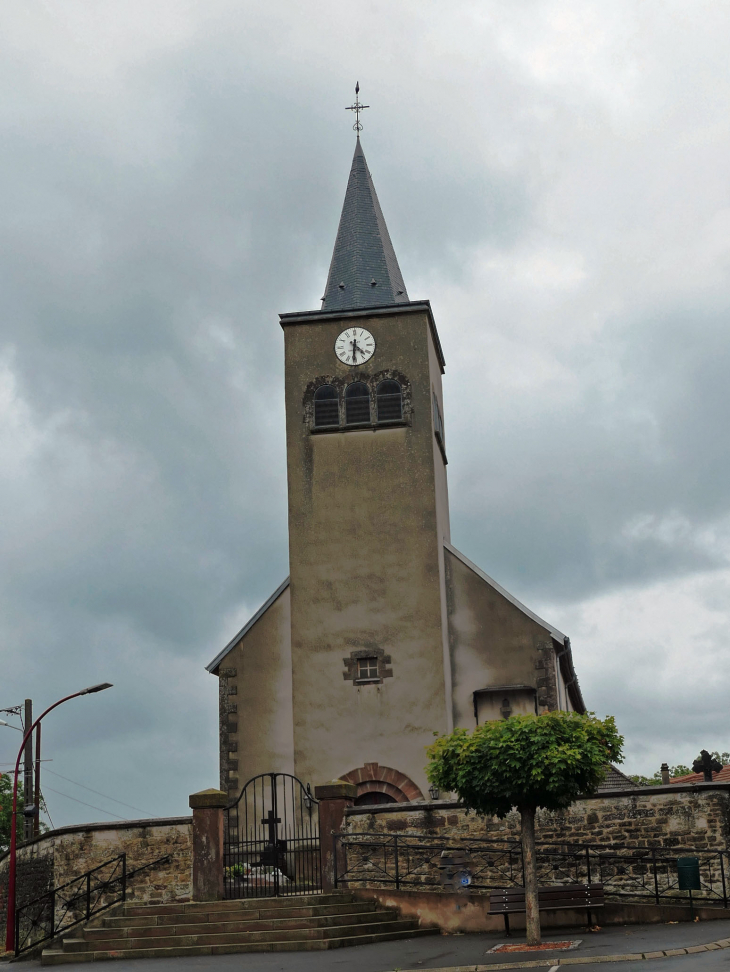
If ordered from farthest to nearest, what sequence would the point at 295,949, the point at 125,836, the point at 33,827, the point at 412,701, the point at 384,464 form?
1. the point at 33,827
2. the point at 384,464
3. the point at 412,701
4. the point at 125,836
5. the point at 295,949

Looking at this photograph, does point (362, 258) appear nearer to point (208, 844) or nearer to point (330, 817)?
point (330, 817)

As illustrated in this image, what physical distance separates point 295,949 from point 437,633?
33.7ft

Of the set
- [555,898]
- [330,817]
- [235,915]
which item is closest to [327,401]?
[330,817]

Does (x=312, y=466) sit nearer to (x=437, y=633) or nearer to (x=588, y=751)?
(x=437, y=633)

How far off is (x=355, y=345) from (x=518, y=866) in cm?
1357

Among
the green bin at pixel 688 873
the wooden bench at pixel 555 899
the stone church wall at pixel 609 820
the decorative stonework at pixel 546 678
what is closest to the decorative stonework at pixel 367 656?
the decorative stonework at pixel 546 678

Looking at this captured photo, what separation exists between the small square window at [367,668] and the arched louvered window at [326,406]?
5.49 metres

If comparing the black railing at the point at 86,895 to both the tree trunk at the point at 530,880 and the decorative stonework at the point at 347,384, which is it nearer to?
the tree trunk at the point at 530,880

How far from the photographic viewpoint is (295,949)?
15.3 m

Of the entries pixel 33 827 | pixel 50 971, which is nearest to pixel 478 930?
pixel 50 971

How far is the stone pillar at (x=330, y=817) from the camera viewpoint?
58.9 ft

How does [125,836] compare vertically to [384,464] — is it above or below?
below

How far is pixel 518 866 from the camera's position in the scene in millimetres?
17562

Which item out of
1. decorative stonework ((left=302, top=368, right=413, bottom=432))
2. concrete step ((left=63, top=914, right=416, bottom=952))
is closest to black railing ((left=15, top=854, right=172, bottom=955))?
concrete step ((left=63, top=914, right=416, bottom=952))
